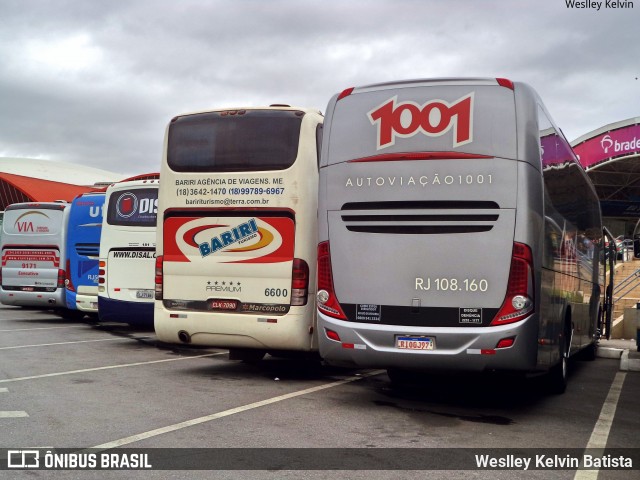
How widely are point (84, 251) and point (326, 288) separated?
35.8 ft

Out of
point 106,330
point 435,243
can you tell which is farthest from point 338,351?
point 106,330

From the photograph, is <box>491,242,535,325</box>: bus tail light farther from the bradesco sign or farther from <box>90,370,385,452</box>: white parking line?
the bradesco sign

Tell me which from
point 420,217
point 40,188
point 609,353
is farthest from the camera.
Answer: point 40,188

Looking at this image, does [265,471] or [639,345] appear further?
[639,345]

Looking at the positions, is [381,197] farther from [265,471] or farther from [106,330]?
→ [106,330]

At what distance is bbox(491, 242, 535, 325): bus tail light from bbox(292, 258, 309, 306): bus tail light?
276cm

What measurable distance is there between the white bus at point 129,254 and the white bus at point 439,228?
630 centimetres

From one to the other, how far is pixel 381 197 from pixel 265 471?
3533mm

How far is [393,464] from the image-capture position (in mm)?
Answer: 5742

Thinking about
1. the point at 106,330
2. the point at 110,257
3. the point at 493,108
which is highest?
the point at 493,108

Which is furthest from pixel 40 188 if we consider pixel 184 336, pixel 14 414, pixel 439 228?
pixel 439 228

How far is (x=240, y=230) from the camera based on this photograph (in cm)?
988

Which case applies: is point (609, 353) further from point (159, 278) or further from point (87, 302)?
point (87, 302)

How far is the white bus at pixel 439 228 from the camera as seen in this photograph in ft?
24.7
